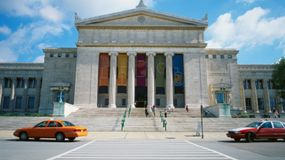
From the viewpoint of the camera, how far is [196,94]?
44438 mm

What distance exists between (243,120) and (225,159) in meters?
22.5

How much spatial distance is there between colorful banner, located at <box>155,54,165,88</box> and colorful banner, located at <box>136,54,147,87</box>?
252cm

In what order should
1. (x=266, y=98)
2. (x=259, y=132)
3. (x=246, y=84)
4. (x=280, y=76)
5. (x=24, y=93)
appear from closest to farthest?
(x=259, y=132)
(x=280, y=76)
(x=266, y=98)
(x=24, y=93)
(x=246, y=84)

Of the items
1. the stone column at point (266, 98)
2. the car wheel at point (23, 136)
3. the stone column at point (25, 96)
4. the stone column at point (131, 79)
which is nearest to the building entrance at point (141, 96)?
the stone column at point (131, 79)

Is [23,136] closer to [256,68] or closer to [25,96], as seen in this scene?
[25,96]

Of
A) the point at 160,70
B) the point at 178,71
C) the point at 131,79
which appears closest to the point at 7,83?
the point at 131,79

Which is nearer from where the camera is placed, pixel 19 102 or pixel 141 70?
pixel 141 70

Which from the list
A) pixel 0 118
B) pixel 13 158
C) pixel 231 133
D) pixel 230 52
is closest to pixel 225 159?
pixel 13 158

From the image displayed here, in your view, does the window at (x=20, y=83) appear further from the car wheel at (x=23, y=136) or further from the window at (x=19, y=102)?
the car wheel at (x=23, y=136)

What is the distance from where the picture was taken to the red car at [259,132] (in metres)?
16.3

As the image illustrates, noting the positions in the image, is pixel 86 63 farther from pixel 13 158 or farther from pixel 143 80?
pixel 13 158

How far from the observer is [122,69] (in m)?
46.2

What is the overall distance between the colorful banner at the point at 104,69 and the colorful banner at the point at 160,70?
9.66 m

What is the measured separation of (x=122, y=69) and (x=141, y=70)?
375 centimetres
